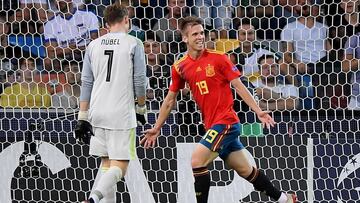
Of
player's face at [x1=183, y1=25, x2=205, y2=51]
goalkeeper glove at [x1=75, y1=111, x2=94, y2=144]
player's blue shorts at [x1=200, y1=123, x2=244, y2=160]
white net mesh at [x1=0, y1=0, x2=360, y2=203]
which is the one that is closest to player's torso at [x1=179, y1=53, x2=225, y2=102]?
player's face at [x1=183, y1=25, x2=205, y2=51]

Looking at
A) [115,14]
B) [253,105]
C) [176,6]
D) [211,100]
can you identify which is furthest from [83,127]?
[176,6]

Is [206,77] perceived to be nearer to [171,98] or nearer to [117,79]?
[171,98]

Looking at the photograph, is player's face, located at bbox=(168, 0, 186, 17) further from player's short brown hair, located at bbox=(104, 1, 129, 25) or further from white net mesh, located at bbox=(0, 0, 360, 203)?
player's short brown hair, located at bbox=(104, 1, 129, 25)

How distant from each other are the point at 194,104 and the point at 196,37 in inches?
70.2

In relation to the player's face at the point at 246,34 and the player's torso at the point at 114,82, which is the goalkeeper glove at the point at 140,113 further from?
the player's face at the point at 246,34

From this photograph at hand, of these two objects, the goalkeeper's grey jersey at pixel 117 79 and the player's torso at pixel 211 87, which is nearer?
the goalkeeper's grey jersey at pixel 117 79

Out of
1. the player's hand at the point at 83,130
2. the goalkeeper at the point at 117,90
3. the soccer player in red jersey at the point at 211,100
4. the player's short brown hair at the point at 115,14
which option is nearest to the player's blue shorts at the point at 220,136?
the soccer player in red jersey at the point at 211,100

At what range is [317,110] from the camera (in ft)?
28.7

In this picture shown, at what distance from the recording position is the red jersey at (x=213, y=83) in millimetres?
7223

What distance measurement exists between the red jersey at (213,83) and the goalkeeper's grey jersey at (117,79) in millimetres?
481

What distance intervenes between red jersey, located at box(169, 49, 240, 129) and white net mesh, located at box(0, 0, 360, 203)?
147 cm

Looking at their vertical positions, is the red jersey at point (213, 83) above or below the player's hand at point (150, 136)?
above

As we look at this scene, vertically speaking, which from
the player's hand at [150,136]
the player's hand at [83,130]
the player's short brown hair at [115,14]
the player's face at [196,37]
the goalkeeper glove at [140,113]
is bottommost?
the player's hand at [150,136]

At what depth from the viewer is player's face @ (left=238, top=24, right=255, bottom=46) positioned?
8.91 meters
